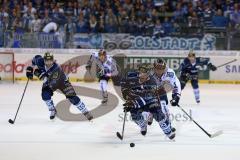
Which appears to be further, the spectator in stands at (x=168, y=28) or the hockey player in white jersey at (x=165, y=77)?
the spectator in stands at (x=168, y=28)

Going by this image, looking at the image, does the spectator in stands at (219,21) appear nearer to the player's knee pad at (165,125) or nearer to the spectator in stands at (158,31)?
the spectator in stands at (158,31)

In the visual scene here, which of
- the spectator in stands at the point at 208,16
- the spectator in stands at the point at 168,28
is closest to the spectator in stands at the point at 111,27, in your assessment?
the spectator in stands at the point at 168,28

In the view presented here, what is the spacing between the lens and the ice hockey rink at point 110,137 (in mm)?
7949

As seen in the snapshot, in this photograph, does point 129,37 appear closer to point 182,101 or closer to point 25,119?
point 182,101

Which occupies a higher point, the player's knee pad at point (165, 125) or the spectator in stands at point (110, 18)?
the spectator in stands at point (110, 18)

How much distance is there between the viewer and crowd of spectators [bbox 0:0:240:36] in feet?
53.8

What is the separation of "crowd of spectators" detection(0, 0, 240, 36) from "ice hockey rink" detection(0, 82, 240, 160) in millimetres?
3889

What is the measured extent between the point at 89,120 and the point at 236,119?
2872mm

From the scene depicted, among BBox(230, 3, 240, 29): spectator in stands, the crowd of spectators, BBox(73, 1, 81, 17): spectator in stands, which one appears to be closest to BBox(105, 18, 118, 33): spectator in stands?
the crowd of spectators

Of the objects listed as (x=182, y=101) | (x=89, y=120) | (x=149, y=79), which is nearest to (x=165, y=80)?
(x=149, y=79)

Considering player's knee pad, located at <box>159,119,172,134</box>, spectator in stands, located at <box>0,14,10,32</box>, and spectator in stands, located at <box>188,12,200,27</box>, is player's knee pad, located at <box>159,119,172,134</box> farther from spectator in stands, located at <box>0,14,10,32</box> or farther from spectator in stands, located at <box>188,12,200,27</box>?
spectator in stands, located at <box>0,14,10,32</box>

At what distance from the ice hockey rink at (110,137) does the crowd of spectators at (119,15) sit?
12.8 feet

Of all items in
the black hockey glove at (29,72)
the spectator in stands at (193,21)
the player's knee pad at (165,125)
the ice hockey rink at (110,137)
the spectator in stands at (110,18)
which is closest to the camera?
the ice hockey rink at (110,137)

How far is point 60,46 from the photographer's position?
1659 cm
